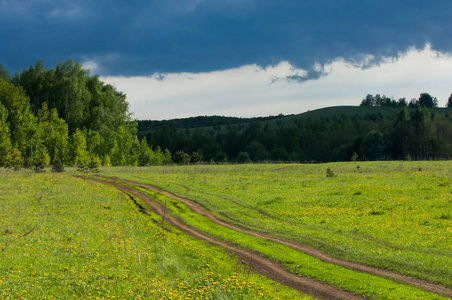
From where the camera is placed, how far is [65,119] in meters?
87.6

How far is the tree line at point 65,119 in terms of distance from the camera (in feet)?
241

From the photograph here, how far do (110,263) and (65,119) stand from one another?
276 feet

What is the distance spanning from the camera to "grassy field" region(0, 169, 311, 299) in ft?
32.0

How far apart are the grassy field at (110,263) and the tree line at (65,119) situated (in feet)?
166

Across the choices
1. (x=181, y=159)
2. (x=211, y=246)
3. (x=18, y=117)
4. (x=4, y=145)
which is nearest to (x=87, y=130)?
(x=18, y=117)

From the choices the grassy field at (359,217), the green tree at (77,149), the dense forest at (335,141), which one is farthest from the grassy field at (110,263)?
the dense forest at (335,141)

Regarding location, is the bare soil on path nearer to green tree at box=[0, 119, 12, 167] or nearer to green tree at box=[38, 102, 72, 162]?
green tree at box=[0, 119, 12, 167]

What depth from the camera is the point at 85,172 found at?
54.9 metres

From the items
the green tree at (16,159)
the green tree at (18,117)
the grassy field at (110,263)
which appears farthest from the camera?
the green tree at (18,117)

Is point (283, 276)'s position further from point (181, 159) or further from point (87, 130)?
point (87, 130)

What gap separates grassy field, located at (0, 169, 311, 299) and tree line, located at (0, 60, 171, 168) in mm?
50740

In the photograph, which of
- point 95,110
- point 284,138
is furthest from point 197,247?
point 284,138

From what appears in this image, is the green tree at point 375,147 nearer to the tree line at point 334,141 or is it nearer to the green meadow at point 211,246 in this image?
the tree line at point 334,141

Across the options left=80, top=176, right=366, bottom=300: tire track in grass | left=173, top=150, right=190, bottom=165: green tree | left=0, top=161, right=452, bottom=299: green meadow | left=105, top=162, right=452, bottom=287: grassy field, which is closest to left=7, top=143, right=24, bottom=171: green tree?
left=0, top=161, right=452, bottom=299: green meadow
